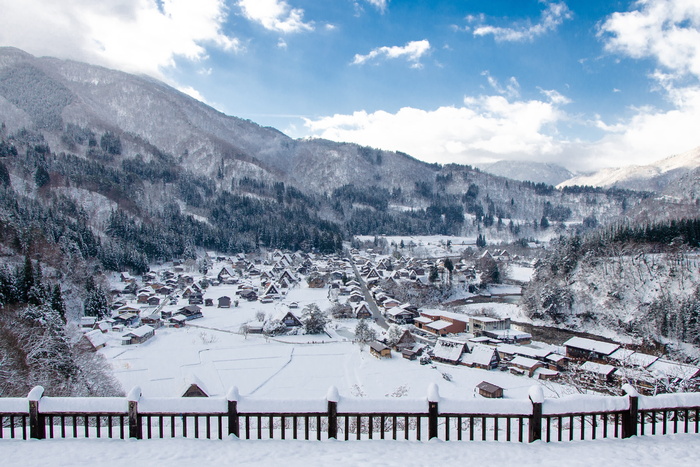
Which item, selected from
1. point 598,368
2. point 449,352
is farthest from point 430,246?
point 598,368

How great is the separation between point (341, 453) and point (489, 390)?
644 inches

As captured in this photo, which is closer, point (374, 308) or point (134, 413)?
point (134, 413)

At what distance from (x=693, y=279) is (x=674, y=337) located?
356 inches

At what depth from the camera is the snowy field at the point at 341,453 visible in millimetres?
4871

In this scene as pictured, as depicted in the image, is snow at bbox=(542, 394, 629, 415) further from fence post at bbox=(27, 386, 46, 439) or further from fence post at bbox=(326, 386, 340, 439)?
fence post at bbox=(27, 386, 46, 439)

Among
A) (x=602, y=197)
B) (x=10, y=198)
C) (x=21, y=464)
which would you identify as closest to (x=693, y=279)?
(x=21, y=464)

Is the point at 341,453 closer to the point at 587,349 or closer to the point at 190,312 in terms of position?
the point at 587,349

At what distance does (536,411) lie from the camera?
17.4 feet

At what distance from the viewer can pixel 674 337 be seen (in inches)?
1209

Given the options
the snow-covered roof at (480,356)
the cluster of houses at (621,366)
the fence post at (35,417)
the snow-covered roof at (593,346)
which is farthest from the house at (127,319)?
the snow-covered roof at (593,346)

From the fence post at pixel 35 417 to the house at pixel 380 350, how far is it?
21.3 m

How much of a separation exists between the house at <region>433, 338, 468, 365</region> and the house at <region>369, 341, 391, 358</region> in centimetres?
327

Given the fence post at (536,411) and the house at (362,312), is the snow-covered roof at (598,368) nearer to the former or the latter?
the house at (362,312)

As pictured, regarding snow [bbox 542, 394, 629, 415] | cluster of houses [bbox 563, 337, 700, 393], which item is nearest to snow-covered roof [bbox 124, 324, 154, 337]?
cluster of houses [bbox 563, 337, 700, 393]
